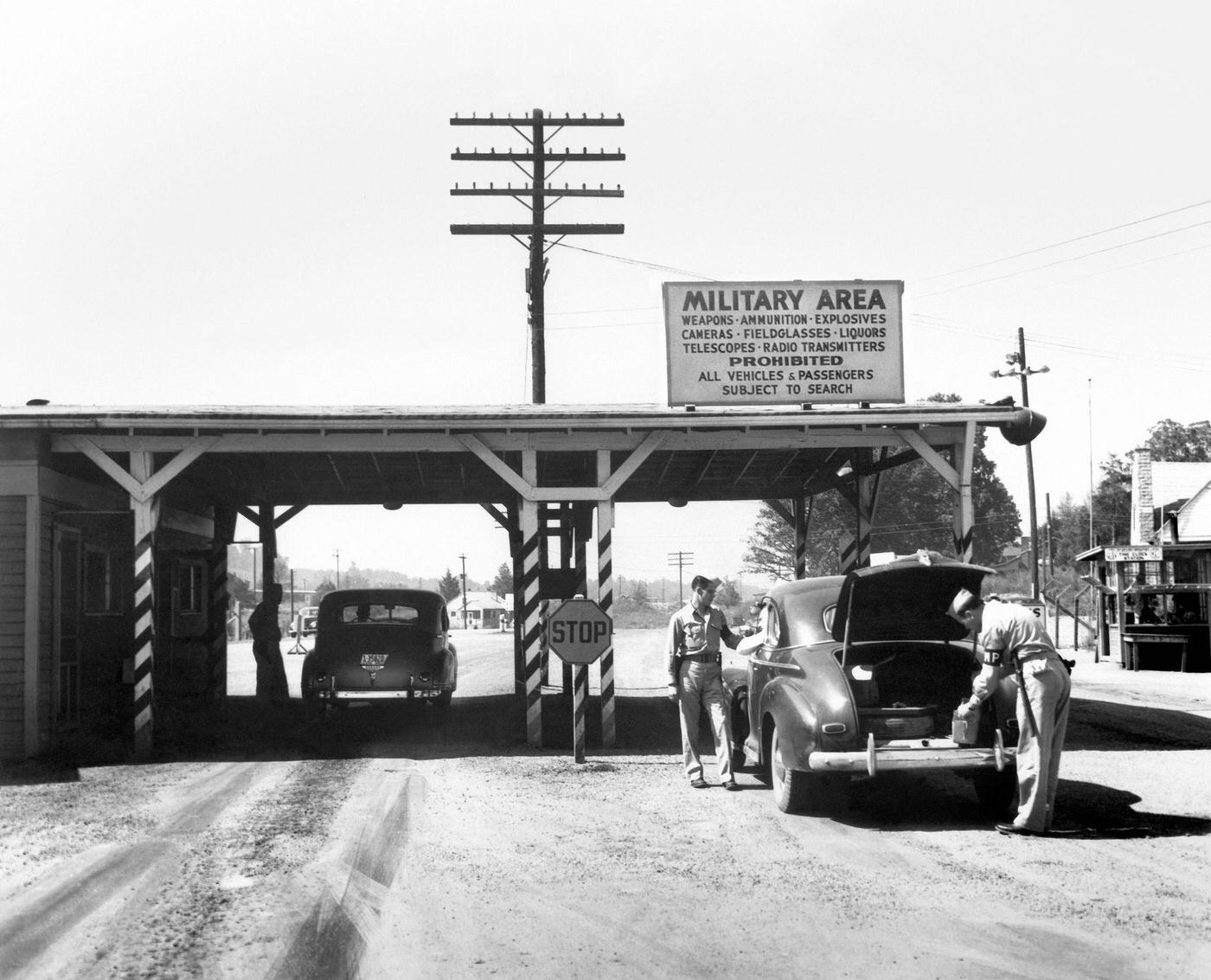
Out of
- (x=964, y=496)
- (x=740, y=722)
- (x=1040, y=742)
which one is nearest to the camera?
(x=1040, y=742)

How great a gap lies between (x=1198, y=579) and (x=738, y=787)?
24793 mm

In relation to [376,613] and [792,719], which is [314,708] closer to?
[376,613]

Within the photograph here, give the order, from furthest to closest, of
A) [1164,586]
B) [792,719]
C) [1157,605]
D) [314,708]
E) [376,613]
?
1. [1157,605]
2. [1164,586]
3. [376,613]
4. [314,708]
5. [792,719]

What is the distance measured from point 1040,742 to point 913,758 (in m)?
0.86

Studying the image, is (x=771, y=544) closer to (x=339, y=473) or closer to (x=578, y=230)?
(x=578, y=230)

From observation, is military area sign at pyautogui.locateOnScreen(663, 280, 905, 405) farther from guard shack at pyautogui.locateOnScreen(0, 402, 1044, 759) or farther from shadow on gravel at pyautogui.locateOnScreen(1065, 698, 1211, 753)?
shadow on gravel at pyautogui.locateOnScreen(1065, 698, 1211, 753)

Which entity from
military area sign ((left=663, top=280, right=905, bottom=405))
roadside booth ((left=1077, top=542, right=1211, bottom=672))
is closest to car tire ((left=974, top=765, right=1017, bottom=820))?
military area sign ((left=663, top=280, right=905, bottom=405))

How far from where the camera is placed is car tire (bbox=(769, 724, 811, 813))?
9.51 m

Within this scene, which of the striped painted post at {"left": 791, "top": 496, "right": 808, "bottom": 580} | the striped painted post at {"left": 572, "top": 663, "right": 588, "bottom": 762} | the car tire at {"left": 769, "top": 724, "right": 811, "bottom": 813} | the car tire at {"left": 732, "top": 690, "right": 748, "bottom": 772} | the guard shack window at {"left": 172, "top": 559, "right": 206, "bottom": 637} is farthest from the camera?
the guard shack window at {"left": 172, "top": 559, "right": 206, "bottom": 637}

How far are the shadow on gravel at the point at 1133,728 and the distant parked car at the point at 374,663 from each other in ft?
26.9

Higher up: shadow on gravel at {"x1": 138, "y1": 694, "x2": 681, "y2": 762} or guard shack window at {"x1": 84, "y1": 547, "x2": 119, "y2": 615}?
guard shack window at {"x1": 84, "y1": 547, "x2": 119, "y2": 615}

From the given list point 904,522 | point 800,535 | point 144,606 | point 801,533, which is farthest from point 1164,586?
point 904,522

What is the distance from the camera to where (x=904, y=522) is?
268 ft

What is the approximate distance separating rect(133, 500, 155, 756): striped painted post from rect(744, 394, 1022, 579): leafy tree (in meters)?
57.4
